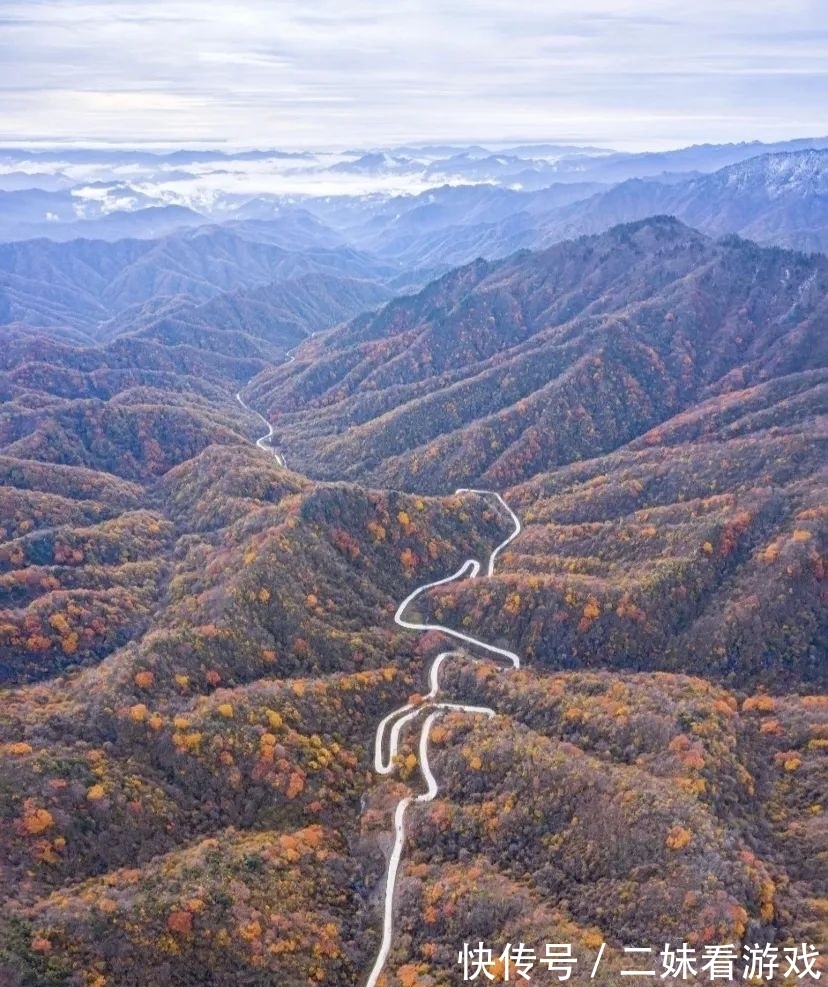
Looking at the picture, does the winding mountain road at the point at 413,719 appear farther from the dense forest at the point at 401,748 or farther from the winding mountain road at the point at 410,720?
the dense forest at the point at 401,748

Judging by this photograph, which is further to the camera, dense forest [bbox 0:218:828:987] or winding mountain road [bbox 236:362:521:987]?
winding mountain road [bbox 236:362:521:987]

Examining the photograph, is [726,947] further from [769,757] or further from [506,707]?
[506,707]

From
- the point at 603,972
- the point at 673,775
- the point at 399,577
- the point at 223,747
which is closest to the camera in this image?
the point at 603,972

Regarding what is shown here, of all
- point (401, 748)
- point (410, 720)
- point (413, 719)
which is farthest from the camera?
point (413, 719)

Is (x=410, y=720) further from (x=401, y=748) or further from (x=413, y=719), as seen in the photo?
(x=401, y=748)

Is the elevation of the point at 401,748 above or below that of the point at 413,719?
below

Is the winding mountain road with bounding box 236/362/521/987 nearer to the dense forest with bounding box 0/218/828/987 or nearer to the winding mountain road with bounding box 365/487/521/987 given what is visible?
the winding mountain road with bounding box 365/487/521/987

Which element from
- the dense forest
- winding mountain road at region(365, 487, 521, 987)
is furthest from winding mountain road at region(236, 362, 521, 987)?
the dense forest

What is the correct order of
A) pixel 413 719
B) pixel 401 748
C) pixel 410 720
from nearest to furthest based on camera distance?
1. pixel 401 748
2. pixel 410 720
3. pixel 413 719

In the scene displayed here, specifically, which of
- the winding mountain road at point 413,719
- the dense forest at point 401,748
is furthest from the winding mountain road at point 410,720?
the dense forest at point 401,748

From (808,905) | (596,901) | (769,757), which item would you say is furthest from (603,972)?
(769,757)

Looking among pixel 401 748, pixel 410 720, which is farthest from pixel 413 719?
pixel 401 748
